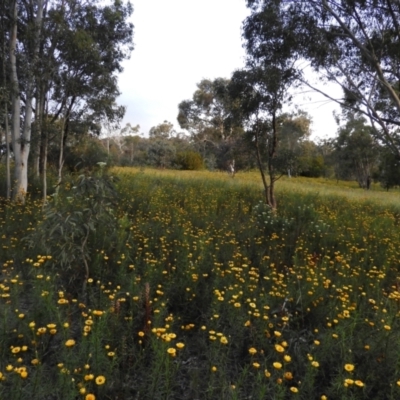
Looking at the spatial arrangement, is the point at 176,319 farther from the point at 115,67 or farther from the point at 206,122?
the point at 206,122

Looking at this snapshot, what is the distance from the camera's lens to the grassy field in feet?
7.94

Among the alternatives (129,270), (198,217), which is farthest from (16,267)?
(198,217)

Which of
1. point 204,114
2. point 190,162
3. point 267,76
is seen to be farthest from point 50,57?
point 204,114

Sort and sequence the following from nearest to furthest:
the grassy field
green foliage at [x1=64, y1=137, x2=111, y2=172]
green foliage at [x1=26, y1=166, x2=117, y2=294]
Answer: the grassy field, green foliage at [x1=26, y1=166, x2=117, y2=294], green foliage at [x1=64, y1=137, x2=111, y2=172]

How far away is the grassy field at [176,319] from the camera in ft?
7.94

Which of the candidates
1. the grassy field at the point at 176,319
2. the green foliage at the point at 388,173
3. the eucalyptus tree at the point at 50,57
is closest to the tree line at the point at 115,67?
the eucalyptus tree at the point at 50,57

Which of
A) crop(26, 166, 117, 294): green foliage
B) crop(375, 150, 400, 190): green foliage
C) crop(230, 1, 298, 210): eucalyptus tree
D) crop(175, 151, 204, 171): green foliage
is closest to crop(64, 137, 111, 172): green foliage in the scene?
crop(230, 1, 298, 210): eucalyptus tree

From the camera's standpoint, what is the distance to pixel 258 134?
10.6 metres

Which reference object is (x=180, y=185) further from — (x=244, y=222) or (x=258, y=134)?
(x=244, y=222)

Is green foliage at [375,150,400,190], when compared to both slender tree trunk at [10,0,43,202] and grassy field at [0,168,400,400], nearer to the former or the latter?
grassy field at [0,168,400,400]

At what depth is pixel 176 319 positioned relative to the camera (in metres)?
3.35

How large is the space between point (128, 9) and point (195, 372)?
11.0 metres

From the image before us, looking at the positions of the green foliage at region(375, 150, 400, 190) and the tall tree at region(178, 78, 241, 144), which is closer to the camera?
the green foliage at region(375, 150, 400, 190)

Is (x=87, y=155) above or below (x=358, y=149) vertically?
below
